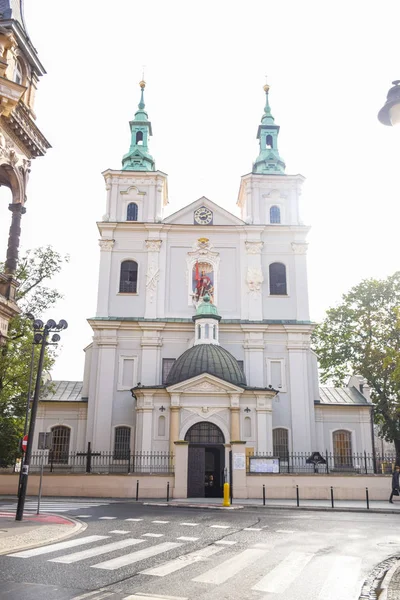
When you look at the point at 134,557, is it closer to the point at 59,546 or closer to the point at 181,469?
the point at 59,546

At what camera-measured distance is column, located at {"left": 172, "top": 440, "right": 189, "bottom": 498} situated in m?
24.5

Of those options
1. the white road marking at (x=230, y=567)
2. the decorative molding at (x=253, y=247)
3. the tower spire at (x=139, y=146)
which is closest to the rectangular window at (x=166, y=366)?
the decorative molding at (x=253, y=247)

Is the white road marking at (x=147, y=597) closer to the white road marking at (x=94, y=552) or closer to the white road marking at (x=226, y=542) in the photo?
the white road marking at (x=94, y=552)

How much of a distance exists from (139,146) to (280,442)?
22447 millimetres

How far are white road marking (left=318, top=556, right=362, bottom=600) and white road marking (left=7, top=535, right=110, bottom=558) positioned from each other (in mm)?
4982

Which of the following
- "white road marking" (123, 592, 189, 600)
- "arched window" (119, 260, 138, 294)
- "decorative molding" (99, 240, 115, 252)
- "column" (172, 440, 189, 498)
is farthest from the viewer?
"decorative molding" (99, 240, 115, 252)

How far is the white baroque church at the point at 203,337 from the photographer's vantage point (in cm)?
2977

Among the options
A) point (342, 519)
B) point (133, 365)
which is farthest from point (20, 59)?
point (133, 365)

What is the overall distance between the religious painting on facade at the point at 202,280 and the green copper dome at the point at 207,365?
177 inches

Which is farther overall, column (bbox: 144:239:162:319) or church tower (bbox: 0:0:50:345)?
column (bbox: 144:239:162:319)

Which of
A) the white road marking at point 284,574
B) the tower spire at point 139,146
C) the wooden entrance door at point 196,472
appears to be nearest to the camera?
the white road marking at point 284,574

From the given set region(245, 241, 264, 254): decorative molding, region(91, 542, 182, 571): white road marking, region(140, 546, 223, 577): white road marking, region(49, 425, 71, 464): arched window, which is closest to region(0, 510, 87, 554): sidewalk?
region(91, 542, 182, 571): white road marking

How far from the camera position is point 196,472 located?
2602 cm

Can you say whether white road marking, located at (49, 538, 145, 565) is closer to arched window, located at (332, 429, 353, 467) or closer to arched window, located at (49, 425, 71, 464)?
arched window, located at (49, 425, 71, 464)
